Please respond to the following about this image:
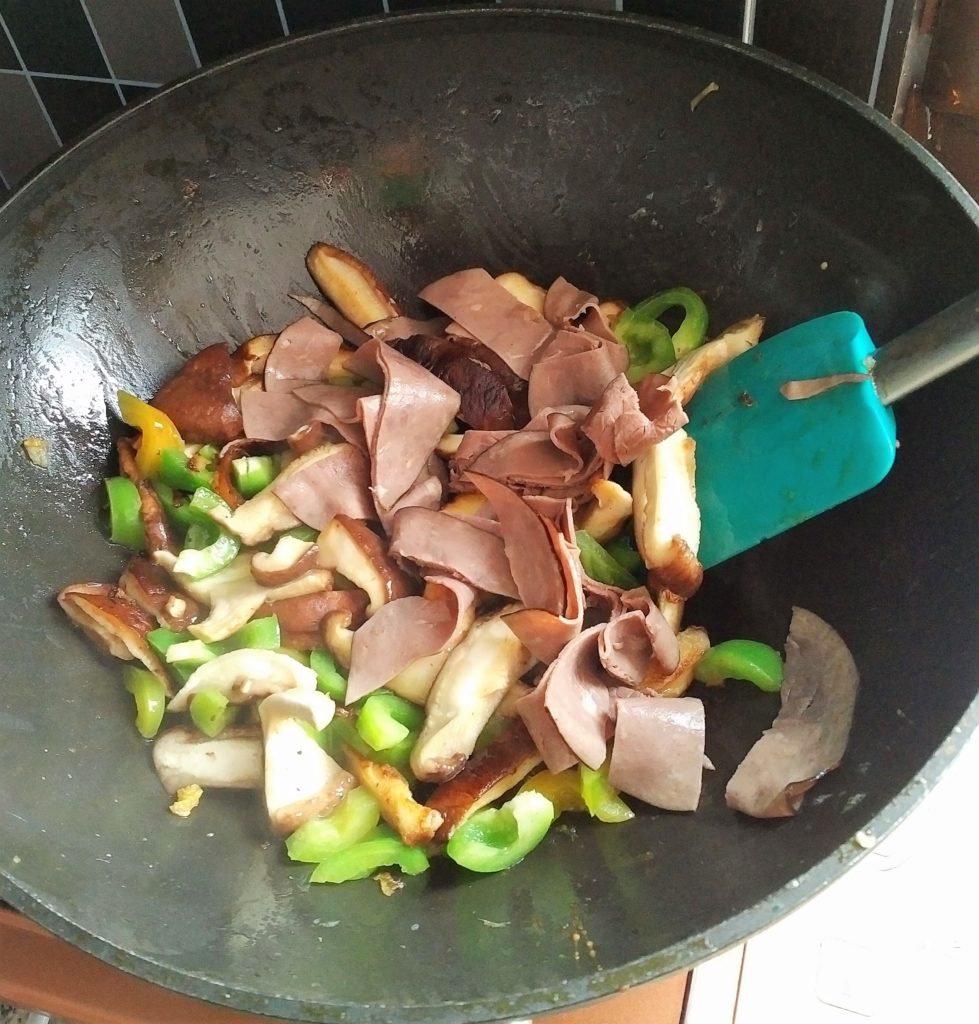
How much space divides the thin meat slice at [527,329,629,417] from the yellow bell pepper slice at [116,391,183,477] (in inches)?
18.9

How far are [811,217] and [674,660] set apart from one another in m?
0.56

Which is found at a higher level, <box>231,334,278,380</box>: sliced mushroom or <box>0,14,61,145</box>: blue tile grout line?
<box>0,14,61,145</box>: blue tile grout line

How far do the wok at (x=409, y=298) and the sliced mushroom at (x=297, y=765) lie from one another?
0.05 m

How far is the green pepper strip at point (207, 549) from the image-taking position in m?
1.11

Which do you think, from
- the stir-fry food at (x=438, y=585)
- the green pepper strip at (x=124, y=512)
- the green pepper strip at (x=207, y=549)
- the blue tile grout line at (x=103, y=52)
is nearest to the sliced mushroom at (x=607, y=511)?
the stir-fry food at (x=438, y=585)

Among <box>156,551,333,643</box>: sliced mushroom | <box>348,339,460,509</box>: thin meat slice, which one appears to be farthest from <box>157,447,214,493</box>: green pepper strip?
<box>348,339,460,509</box>: thin meat slice

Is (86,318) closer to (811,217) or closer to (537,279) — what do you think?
(537,279)

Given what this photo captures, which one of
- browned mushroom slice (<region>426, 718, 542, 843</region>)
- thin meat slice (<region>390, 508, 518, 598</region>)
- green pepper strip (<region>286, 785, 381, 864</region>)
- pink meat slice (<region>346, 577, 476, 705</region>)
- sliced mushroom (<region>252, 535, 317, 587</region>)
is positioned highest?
sliced mushroom (<region>252, 535, 317, 587</region>)

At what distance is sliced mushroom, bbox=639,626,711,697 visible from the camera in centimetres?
102

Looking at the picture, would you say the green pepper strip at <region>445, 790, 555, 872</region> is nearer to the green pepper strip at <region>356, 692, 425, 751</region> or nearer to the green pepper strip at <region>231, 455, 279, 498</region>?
the green pepper strip at <region>356, 692, 425, 751</region>

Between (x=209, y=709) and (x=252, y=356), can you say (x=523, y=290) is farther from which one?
(x=209, y=709)

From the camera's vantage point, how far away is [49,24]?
1.35 metres

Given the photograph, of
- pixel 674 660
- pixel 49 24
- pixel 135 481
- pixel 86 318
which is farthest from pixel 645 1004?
pixel 49 24

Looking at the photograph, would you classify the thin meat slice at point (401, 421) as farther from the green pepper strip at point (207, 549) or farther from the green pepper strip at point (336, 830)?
the green pepper strip at point (336, 830)
